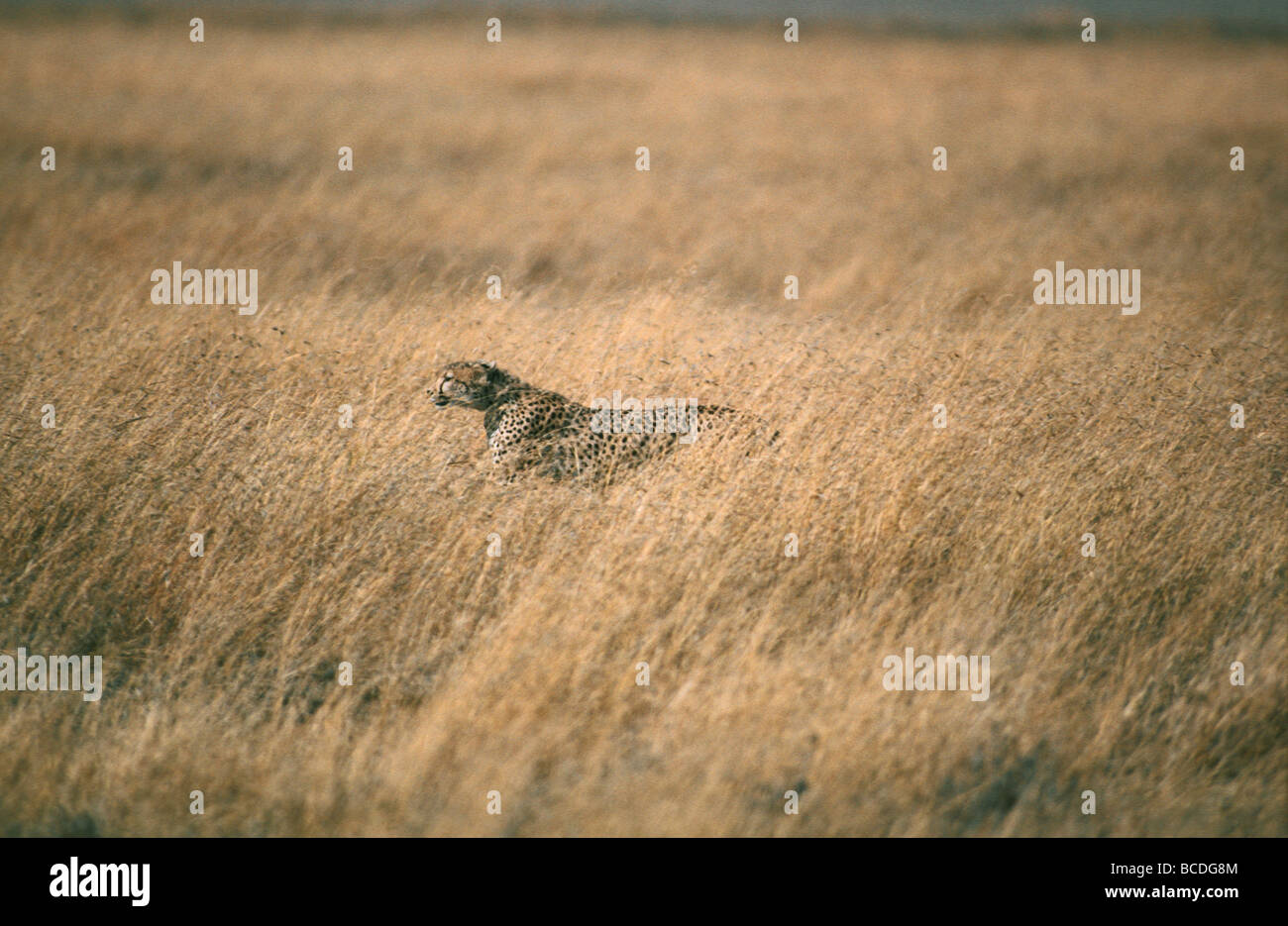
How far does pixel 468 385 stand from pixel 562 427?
65cm

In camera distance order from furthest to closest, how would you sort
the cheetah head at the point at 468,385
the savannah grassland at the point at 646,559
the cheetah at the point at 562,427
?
the cheetah head at the point at 468,385 < the cheetah at the point at 562,427 < the savannah grassland at the point at 646,559

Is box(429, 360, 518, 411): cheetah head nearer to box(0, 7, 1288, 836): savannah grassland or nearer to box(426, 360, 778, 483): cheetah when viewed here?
box(426, 360, 778, 483): cheetah

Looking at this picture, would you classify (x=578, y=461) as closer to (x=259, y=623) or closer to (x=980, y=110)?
(x=259, y=623)

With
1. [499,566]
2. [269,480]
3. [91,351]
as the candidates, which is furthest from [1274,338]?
[91,351]

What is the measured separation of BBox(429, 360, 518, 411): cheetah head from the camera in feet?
19.5

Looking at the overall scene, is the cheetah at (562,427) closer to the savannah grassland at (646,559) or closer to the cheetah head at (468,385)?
the cheetah head at (468,385)

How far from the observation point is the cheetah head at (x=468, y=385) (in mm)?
5945

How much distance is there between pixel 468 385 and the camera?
19.8 ft

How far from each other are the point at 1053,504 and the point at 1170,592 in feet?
2.26

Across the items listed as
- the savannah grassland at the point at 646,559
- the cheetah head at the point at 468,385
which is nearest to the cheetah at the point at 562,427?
the cheetah head at the point at 468,385

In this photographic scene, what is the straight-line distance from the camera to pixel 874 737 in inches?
144

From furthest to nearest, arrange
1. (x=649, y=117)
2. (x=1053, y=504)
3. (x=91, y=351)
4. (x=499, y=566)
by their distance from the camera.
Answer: (x=649, y=117)
(x=91, y=351)
(x=1053, y=504)
(x=499, y=566)

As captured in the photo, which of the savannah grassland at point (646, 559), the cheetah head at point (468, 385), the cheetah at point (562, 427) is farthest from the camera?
the cheetah head at point (468, 385)

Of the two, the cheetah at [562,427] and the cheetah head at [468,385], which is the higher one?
the cheetah head at [468,385]
